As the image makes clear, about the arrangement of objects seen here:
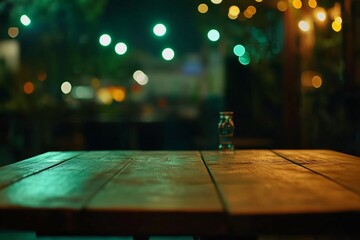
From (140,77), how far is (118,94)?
7.78 feet

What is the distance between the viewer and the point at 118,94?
12.3 meters

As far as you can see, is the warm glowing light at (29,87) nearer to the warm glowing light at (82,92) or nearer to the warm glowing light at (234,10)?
the warm glowing light at (82,92)

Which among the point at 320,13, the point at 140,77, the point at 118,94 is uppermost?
the point at 320,13

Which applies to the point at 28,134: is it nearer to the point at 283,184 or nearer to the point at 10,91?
the point at 10,91

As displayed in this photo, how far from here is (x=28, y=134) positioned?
7812 millimetres

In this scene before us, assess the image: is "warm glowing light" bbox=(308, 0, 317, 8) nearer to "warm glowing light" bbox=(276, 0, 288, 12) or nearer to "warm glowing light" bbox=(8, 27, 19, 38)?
"warm glowing light" bbox=(276, 0, 288, 12)

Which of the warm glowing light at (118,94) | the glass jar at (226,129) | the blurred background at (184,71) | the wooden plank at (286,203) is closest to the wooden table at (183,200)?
the wooden plank at (286,203)

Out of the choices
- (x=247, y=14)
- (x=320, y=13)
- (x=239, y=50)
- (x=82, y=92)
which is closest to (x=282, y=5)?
(x=320, y=13)

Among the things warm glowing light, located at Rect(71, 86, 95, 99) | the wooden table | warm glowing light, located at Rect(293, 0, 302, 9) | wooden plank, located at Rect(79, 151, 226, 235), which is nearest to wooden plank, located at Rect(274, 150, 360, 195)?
the wooden table

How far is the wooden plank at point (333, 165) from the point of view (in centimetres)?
200

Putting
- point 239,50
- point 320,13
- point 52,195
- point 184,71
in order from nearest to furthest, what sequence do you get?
point 52,195
point 320,13
point 239,50
point 184,71

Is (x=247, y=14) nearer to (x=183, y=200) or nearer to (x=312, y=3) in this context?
(x=312, y=3)

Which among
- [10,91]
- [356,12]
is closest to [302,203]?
[356,12]

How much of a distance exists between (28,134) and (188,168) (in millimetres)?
5823
